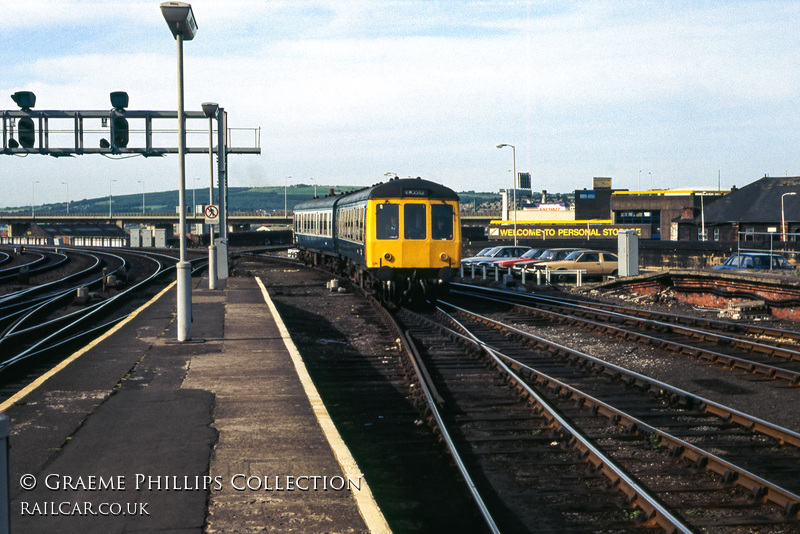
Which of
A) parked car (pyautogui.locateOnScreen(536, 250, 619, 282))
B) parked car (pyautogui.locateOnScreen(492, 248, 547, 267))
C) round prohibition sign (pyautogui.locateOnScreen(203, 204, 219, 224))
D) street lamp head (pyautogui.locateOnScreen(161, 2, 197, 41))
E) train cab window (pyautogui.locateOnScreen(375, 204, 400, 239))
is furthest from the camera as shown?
parked car (pyautogui.locateOnScreen(492, 248, 547, 267))

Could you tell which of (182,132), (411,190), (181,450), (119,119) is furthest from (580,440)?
(119,119)

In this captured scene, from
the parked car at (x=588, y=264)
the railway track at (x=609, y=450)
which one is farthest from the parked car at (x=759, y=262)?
the railway track at (x=609, y=450)

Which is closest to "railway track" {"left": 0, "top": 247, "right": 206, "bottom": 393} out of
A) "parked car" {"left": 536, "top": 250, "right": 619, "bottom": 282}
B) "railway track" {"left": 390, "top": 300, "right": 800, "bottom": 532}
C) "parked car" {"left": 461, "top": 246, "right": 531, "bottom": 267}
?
"railway track" {"left": 390, "top": 300, "right": 800, "bottom": 532}

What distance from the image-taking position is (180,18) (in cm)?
1345

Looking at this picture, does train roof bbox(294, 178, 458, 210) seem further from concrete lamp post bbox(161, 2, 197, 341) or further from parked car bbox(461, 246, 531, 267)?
parked car bbox(461, 246, 531, 267)

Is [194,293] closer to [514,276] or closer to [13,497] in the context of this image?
[514,276]

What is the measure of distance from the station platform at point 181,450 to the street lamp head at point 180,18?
5651 millimetres

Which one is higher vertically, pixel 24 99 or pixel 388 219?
pixel 24 99

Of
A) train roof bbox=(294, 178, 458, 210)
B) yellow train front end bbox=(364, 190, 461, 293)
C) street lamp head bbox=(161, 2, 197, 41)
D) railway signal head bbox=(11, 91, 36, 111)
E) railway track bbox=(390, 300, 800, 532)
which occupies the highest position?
railway signal head bbox=(11, 91, 36, 111)

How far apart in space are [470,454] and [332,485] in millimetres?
2627

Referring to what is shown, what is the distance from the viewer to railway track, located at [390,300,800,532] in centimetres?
680

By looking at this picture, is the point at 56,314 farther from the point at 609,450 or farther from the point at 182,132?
the point at 609,450

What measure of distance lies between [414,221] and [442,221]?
0.83 m

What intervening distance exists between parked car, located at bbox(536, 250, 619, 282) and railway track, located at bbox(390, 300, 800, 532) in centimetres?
1815
